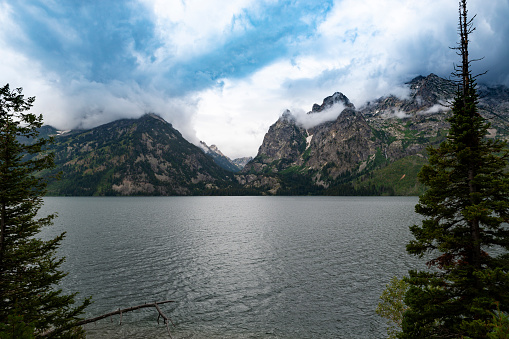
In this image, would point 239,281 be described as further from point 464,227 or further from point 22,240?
point 464,227

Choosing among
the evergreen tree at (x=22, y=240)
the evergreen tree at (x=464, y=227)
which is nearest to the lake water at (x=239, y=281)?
the evergreen tree at (x=22, y=240)

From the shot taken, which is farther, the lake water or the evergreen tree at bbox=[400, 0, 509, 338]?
the lake water

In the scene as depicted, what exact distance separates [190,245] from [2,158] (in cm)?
6379

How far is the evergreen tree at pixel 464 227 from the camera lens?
17.6 m

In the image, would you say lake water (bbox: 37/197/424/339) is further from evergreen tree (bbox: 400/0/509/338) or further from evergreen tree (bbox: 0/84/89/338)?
evergreen tree (bbox: 400/0/509/338)

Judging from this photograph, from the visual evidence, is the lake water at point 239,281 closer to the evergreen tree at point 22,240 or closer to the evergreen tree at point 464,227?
the evergreen tree at point 22,240

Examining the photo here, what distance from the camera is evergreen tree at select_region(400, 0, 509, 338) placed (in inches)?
693

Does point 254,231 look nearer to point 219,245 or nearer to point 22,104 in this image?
point 219,245

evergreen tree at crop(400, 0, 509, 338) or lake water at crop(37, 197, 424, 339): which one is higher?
evergreen tree at crop(400, 0, 509, 338)

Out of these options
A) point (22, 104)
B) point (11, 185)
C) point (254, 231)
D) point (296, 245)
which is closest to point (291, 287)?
point (296, 245)

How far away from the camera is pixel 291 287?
45688 mm

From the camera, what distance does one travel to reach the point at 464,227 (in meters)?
19.5

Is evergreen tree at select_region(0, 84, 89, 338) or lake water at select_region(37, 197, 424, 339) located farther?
lake water at select_region(37, 197, 424, 339)

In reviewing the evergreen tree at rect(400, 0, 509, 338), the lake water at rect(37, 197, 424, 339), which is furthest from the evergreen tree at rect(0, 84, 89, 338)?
the evergreen tree at rect(400, 0, 509, 338)
